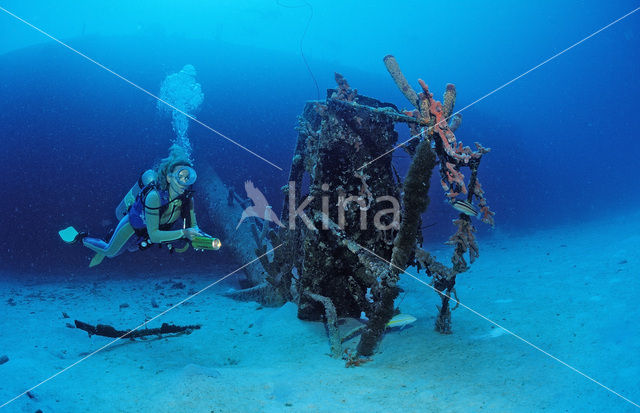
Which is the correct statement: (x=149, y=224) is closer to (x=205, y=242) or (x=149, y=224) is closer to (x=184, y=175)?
(x=184, y=175)

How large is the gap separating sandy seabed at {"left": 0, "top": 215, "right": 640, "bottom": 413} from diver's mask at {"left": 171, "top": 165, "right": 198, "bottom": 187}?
6.79ft

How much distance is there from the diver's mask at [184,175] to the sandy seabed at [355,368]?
6.79ft

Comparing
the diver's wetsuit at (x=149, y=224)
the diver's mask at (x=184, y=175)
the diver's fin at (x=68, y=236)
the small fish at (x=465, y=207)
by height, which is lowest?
the diver's fin at (x=68, y=236)

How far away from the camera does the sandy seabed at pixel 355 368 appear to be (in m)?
2.71

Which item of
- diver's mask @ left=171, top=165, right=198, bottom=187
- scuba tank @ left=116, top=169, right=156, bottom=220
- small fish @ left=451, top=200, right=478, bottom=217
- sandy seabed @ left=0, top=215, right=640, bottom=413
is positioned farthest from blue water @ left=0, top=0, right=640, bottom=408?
sandy seabed @ left=0, top=215, right=640, bottom=413

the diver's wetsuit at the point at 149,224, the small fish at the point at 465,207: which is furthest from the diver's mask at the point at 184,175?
the small fish at the point at 465,207

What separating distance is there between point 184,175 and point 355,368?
2943 mm

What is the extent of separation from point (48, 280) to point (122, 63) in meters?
18.2

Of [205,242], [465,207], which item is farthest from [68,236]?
[465,207]

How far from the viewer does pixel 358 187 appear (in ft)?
14.5

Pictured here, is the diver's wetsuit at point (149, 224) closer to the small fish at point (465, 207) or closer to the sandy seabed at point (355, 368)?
the sandy seabed at point (355, 368)

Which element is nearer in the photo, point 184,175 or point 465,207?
point 465,207

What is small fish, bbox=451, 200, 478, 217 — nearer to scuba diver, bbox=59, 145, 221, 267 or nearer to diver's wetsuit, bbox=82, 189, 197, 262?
scuba diver, bbox=59, 145, 221, 267

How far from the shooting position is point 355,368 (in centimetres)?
339
